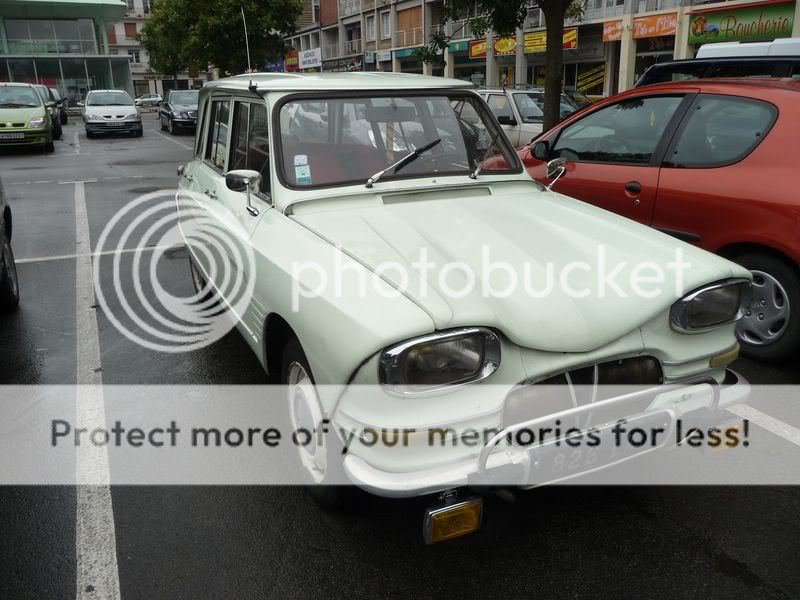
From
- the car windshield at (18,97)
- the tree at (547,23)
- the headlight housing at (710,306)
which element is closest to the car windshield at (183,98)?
the car windshield at (18,97)

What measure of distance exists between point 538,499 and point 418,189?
1.66 metres

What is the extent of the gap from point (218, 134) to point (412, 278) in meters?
2.68

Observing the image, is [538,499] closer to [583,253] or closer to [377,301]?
[583,253]

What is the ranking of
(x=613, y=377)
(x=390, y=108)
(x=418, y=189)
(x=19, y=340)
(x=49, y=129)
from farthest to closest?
(x=49, y=129), (x=19, y=340), (x=390, y=108), (x=418, y=189), (x=613, y=377)

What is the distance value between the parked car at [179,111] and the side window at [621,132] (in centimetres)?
2105

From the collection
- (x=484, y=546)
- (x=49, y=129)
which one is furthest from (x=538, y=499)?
(x=49, y=129)

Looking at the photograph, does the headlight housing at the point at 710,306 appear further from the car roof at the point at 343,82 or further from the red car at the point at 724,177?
the car roof at the point at 343,82

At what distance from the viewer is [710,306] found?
2697mm

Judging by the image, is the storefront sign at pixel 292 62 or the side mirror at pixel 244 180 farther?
the storefront sign at pixel 292 62

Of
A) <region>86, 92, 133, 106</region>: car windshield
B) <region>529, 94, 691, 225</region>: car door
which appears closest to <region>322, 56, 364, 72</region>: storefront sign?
<region>86, 92, 133, 106</region>: car windshield

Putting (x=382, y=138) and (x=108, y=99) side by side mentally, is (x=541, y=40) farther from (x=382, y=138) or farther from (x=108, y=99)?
(x=382, y=138)

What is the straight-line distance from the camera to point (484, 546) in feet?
8.95

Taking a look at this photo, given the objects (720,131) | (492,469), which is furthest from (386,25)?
(492,469)

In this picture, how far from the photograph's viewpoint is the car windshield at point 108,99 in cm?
2418
